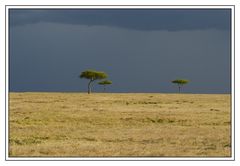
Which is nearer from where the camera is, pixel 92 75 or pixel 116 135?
pixel 116 135

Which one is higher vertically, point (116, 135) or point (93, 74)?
point (93, 74)

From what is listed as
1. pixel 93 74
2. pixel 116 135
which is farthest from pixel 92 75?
pixel 116 135

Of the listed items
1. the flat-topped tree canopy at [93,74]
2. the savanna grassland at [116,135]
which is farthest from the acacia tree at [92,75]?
the savanna grassland at [116,135]

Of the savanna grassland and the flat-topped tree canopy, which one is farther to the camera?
the flat-topped tree canopy

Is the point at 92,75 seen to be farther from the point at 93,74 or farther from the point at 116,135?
the point at 116,135

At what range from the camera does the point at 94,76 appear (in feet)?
291

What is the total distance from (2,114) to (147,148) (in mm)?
5435

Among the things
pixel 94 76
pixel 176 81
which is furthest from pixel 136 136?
pixel 176 81

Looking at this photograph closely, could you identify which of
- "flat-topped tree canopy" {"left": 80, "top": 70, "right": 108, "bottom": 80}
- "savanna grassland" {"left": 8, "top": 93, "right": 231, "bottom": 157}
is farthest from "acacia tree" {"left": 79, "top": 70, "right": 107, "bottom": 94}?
"savanna grassland" {"left": 8, "top": 93, "right": 231, "bottom": 157}

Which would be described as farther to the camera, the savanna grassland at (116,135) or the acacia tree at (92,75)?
the acacia tree at (92,75)

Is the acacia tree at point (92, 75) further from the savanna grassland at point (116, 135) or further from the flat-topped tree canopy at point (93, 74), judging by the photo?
the savanna grassland at point (116, 135)

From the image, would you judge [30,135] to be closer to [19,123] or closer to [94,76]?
[19,123]

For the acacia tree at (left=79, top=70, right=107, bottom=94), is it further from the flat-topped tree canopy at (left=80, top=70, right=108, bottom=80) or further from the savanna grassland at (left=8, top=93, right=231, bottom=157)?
the savanna grassland at (left=8, top=93, right=231, bottom=157)

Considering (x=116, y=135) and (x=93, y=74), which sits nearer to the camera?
(x=116, y=135)
